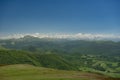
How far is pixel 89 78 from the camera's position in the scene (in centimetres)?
5888

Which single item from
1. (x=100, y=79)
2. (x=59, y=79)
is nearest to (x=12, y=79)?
(x=59, y=79)

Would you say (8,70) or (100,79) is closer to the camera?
(100,79)

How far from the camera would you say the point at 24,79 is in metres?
58.0

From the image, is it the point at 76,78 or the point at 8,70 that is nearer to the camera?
the point at 76,78

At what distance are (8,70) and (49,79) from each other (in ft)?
74.3

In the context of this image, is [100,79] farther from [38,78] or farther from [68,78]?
[38,78]

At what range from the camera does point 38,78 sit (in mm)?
59719

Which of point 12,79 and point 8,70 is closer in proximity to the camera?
point 12,79

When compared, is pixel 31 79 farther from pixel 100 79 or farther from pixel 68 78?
pixel 100 79

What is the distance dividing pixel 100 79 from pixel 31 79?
16479 millimetres

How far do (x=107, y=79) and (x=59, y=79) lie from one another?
464 inches

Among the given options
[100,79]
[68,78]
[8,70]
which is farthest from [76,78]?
[8,70]

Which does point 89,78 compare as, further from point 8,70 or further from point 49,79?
point 8,70

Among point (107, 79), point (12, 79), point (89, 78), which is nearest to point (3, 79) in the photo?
point (12, 79)
